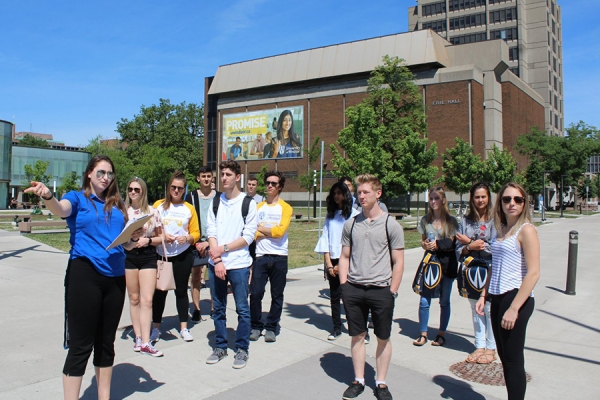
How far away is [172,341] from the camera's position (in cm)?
571

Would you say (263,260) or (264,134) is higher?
(264,134)

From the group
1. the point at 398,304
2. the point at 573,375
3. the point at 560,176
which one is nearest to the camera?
the point at 573,375

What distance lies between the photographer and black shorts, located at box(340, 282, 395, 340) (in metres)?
4.12

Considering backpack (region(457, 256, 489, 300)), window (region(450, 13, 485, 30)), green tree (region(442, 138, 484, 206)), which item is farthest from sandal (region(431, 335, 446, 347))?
window (region(450, 13, 485, 30))

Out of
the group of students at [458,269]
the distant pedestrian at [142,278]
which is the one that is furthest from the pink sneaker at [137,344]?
the group of students at [458,269]

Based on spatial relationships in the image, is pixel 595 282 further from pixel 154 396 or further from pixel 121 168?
pixel 121 168

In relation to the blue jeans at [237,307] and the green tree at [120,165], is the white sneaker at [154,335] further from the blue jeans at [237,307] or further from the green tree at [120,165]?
the green tree at [120,165]

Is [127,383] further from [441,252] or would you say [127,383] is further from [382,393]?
[441,252]

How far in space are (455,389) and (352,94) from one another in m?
50.8

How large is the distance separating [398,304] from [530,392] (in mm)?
3754

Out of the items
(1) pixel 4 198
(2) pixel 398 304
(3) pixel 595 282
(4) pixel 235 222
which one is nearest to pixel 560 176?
(3) pixel 595 282

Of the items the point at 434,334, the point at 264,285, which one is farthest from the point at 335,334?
the point at 434,334

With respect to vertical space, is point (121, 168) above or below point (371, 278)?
above

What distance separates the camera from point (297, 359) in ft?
16.8
